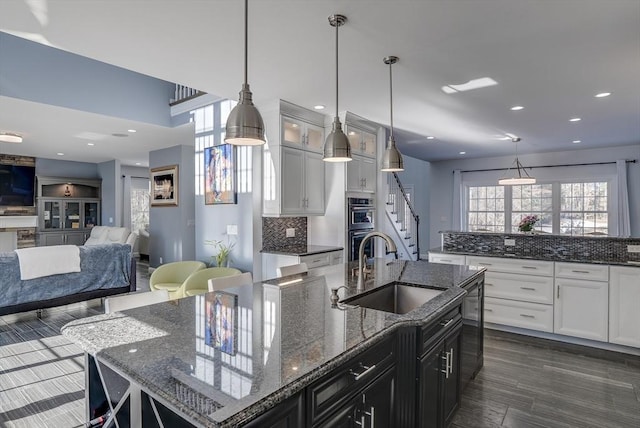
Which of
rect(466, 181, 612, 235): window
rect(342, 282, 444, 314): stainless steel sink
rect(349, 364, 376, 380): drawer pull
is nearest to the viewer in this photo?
rect(349, 364, 376, 380): drawer pull

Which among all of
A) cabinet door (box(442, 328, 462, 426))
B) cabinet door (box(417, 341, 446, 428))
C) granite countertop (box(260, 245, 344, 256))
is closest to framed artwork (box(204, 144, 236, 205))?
granite countertop (box(260, 245, 344, 256))

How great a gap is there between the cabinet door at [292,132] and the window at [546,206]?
5.97 metres

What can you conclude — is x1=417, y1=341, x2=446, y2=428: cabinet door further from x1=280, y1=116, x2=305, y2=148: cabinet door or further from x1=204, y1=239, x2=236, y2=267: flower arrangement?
x1=204, y1=239, x2=236, y2=267: flower arrangement

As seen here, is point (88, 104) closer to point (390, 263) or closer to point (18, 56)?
point (18, 56)

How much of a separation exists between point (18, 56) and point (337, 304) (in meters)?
5.29

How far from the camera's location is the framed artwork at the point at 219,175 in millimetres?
4805

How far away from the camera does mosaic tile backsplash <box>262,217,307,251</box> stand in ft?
15.3

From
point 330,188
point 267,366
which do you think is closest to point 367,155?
Result: point 330,188

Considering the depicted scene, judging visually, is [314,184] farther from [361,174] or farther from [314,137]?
[361,174]

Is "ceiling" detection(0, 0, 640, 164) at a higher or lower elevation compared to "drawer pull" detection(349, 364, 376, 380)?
higher

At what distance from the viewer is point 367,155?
5.41m

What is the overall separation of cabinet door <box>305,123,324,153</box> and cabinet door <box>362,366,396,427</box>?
3624 mm

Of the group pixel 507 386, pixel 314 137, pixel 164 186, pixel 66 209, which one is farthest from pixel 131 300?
pixel 66 209

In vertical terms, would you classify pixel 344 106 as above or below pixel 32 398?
above
